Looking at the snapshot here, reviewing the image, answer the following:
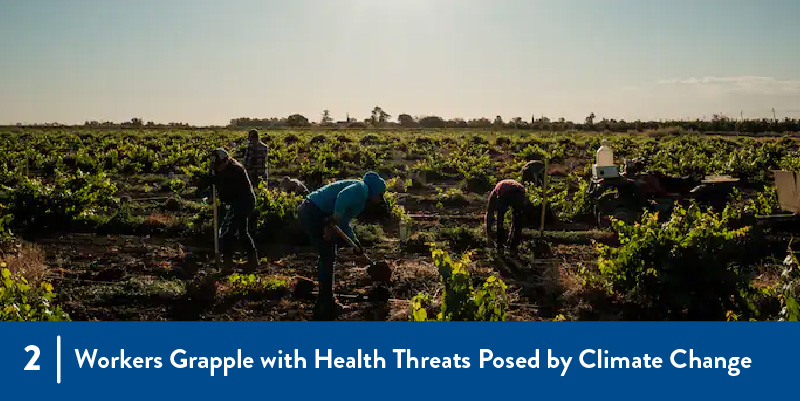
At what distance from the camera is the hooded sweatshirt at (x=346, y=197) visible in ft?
18.1

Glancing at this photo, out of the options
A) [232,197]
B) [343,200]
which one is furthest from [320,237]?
[232,197]

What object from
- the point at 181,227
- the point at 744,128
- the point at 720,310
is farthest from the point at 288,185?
the point at 744,128

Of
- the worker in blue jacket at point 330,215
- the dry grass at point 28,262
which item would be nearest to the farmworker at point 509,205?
the worker in blue jacket at point 330,215

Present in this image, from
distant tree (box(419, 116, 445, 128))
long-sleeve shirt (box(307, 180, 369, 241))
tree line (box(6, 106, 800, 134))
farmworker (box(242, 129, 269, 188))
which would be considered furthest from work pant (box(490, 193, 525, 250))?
distant tree (box(419, 116, 445, 128))

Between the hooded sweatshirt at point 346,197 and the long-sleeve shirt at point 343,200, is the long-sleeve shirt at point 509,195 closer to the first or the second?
the long-sleeve shirt at point 343,200

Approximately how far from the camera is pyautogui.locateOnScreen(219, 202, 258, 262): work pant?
7.68 meters

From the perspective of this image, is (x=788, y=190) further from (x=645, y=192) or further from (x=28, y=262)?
(x=28, y=262)

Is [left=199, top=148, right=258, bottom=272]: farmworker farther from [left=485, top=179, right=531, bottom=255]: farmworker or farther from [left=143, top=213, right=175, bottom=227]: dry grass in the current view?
[left=485, top=179, right=531, bottom=255]: farmworker

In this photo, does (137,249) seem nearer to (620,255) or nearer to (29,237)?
(29,237)

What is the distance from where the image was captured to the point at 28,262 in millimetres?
7379

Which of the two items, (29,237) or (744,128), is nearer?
A: (29,237)

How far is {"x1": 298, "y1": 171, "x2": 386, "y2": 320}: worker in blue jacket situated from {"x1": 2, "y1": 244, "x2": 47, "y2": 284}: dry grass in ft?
9.71

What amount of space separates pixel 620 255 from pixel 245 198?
4275 mm

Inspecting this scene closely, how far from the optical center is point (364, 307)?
249 inches
